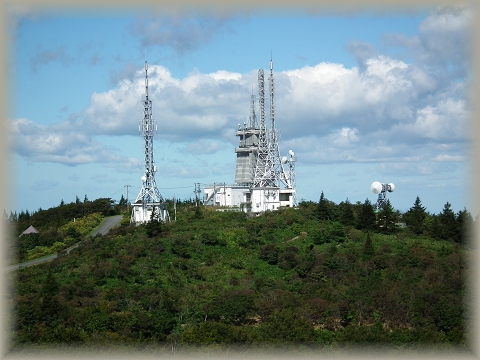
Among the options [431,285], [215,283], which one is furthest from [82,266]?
[431,285]

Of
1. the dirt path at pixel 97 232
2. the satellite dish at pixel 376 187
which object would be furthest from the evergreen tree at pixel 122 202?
the satellite dish at pixel 376 187

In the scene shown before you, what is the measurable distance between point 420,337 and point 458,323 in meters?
3.94

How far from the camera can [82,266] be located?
37344 millimetres

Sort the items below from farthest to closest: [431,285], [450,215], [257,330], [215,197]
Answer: [215,197]
[450,215]
[431,285]
[257,330]

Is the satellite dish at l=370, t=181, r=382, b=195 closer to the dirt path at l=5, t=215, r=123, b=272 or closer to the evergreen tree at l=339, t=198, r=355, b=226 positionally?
the evergreen tree at l=339, t=198, r=355, b=226

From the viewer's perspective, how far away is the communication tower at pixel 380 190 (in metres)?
53.5

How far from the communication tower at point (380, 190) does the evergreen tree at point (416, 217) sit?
9.41 ft

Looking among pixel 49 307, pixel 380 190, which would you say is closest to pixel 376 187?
pixel 380 190

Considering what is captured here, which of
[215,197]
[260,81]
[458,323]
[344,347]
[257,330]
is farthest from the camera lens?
[215,197]

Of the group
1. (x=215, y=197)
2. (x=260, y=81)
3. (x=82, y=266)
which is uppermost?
(x=260, y=81)

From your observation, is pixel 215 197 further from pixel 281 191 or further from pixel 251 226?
pixel 251 226

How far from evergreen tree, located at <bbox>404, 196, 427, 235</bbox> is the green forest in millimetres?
116

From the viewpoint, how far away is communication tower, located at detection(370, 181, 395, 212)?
53.5 m

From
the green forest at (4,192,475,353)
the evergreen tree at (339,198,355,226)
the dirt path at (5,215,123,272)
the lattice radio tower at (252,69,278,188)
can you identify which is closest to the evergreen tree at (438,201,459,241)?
the green forest at (4,192,475,353)
